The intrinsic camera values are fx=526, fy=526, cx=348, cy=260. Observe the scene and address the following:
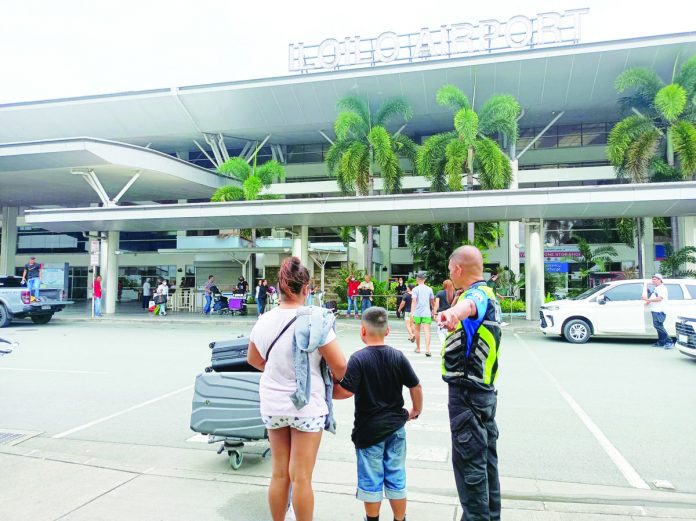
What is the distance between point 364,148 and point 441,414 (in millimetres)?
21330

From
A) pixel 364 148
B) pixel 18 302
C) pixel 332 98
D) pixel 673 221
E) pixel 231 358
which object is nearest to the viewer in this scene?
pixel 231 358

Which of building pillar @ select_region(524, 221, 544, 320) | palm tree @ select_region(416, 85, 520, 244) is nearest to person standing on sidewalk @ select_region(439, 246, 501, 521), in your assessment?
building pillar @ select_region(524, 221, 544, 320)

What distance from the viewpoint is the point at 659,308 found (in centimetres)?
1316

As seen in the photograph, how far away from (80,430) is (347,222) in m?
15.2

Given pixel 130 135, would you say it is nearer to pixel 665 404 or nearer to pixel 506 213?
pixel 506 213

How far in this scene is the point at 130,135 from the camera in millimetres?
33844

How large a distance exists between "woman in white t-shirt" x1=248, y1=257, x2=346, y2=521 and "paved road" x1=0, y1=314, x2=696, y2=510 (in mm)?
1389

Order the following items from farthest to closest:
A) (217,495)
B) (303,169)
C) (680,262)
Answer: (303,169)
(680,262)
(217,495)

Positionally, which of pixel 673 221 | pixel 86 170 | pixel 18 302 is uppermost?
pixel 86 170

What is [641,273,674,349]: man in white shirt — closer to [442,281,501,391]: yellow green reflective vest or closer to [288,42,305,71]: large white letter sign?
[442,281,501,391]: yellow green reflective vest

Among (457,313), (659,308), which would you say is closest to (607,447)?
(457,313)

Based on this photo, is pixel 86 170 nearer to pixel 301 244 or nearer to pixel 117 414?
pixel 301 244

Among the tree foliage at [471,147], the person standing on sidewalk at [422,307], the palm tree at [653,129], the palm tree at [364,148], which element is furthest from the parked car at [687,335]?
the palm tree at [364,148]

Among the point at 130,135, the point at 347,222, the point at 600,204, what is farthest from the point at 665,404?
the point at 130,135
